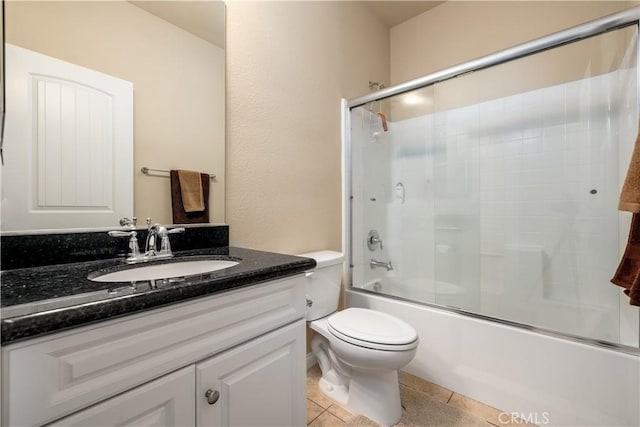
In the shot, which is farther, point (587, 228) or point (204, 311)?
point (587, 228)

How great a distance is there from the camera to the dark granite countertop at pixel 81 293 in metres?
0.47

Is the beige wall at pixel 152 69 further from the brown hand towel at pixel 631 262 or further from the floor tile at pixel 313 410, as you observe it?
the brown hand towel at pixel 631 262

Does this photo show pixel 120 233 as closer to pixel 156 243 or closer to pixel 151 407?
pixel 156 243

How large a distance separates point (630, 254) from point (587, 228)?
65 centimetres

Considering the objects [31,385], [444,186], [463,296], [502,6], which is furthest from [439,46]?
[31,385]

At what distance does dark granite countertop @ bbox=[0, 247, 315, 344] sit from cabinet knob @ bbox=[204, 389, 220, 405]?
250 mm

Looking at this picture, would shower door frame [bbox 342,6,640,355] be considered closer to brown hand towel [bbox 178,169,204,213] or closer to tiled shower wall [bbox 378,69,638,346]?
tiled shower wall [bbox 378,69,638,346]

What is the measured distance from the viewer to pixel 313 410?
140 centimetres

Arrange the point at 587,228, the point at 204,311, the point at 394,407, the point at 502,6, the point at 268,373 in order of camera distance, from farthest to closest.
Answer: the point at 502,6
the point at 587,228
the point at 394,407
the point at 268,373
the point at 204,311

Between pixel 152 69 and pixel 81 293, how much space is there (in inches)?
36.8

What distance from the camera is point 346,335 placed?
1.29m

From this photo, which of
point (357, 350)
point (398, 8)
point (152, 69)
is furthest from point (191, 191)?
point (398, 8)

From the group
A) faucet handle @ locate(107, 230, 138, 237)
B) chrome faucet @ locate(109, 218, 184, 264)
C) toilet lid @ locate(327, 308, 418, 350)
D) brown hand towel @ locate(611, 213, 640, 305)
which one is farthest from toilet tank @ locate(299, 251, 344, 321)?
brown hand towel @ locate(611, 213, 640, 305)

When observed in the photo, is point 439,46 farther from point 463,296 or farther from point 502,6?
point 463,296
